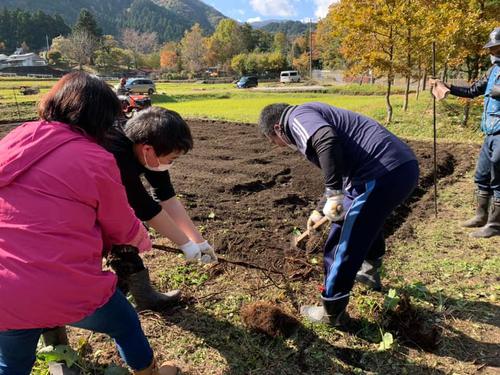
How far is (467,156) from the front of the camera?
23.5 feet

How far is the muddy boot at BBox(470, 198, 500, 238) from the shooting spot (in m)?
3.96

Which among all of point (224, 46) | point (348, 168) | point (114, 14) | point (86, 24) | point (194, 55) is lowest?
point (348, 168)

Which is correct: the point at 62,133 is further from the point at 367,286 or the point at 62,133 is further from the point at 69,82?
the point at 367,286

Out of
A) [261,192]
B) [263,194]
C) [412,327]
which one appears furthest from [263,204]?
[412,327]

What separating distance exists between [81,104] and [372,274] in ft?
7.80

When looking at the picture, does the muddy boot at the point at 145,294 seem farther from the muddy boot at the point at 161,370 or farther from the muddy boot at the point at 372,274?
the muddy boot at the point at 372,274

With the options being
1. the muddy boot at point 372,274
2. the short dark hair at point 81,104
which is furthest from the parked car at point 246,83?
the short dark hair at point 81,104

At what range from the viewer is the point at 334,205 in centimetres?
237

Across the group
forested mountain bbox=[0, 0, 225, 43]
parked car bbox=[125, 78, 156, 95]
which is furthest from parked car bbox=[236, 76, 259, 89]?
forested mountain bbox=[0, 0, 225, 43]

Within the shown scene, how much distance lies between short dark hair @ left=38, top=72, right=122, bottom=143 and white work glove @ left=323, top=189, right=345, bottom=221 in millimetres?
1313

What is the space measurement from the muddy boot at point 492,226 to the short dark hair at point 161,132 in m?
3.28

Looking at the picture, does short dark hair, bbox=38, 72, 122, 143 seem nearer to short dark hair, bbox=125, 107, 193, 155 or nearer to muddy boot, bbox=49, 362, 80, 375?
short dark hair, bbox=125, 107, 193, 155

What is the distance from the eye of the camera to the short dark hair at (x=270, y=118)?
8.20 ft

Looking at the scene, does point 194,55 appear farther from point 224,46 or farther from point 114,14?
point 114,14
